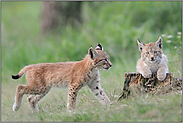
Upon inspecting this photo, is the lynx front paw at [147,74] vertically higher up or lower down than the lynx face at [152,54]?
lower down

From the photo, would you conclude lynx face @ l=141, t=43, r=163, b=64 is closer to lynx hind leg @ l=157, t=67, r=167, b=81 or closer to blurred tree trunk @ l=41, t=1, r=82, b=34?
lynx hind leg @ l=157, t=67, r=167, b=81

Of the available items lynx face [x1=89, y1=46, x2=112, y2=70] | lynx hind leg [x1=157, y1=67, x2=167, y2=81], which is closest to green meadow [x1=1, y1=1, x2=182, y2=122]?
lynx hind leg [x1=157, y1=67, x2=167, y2=81]

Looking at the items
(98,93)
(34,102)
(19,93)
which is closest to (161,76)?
(98,93)

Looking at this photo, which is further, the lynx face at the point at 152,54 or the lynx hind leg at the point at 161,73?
the lynx face at the point at 152,54

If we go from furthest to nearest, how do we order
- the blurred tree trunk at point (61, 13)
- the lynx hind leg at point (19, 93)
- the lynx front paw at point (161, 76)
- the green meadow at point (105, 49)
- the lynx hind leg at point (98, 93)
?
the blurred tree trunk at point (61, 13), the lynx hind leg at point (19, 93), the lynx hind leg at point (98, 93), the lynx front paw at point (161, 76), the green meadow at point (105, 49)

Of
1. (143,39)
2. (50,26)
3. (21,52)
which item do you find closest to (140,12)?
(143,39)

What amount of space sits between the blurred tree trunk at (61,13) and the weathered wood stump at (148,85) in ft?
29.5

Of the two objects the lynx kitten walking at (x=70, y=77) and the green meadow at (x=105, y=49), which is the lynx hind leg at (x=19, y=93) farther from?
the green meadow at (x=105, y=49)

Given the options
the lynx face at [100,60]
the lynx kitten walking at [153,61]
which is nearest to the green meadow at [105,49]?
the lynx kitten walking at [153,61]

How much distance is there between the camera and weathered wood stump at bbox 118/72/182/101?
19.5 feet

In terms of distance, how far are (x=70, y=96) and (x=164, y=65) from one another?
2.34 metres

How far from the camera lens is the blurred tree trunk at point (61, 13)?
1493 centimetres

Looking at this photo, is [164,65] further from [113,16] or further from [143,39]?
[113,16]

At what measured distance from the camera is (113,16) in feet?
46.5
